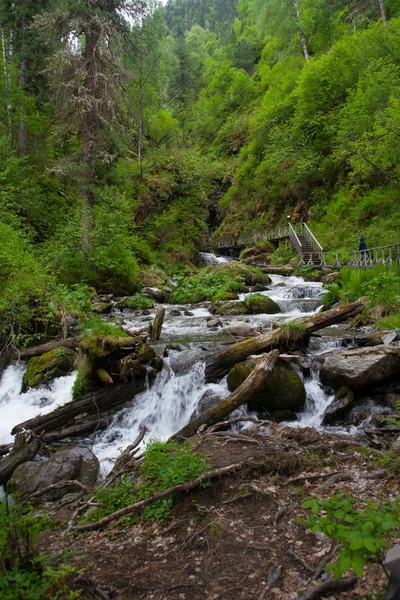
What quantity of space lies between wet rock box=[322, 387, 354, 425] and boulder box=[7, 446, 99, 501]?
380 centimetres

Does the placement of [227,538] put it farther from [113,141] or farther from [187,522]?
[113,141]

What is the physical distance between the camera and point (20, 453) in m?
Result: 5.21

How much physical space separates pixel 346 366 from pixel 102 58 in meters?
18.0

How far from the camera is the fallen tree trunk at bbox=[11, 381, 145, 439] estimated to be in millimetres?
5984

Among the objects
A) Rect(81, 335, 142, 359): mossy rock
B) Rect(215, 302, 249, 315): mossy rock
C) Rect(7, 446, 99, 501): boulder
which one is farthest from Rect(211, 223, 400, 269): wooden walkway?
Rect(7, 446, 99, 501): boulder

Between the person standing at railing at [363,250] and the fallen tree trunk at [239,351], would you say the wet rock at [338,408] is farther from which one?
the person standing at railing at [363,250]

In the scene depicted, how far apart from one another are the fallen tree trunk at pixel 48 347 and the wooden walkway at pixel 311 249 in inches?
429

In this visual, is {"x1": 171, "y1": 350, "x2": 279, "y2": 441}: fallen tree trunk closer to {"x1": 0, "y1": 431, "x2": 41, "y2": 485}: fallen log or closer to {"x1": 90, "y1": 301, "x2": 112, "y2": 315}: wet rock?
{"x1": 0, "y1": 431, "x2": 41, "y2": 485}: fallen log

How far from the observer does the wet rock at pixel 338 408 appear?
567cm

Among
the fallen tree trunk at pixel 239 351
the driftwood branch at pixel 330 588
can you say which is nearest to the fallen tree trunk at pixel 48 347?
the fallen tree trunk at pixel 239 351

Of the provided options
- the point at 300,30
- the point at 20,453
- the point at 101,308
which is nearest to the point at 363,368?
the point at 20,453

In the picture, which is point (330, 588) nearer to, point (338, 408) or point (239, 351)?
point (338, 408)

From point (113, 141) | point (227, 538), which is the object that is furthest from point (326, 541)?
point (113, 141)

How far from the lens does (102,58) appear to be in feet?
53.3
